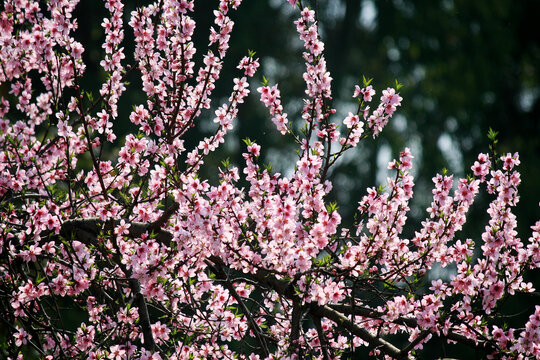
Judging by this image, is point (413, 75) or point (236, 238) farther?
point (413, 75)

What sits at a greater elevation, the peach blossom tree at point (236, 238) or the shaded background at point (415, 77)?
the shaded background at point (415, 77)

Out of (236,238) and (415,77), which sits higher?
(415,77)

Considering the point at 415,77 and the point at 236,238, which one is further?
the point at 415,77

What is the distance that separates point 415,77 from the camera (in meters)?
14.1

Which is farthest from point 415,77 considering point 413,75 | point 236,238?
point 236,238

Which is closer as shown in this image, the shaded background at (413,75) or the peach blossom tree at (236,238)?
the peach blossom tree at (236,238)

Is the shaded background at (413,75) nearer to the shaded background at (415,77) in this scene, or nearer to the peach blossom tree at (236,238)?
the shaded background at (415,77)

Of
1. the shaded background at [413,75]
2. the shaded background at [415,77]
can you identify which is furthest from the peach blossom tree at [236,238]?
the shaded background at [413,75]

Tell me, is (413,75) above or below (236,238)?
above

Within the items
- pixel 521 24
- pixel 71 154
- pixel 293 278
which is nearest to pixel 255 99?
pixel 521 24

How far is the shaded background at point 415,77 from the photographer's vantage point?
11.6 meters

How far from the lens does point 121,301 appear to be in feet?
12.8

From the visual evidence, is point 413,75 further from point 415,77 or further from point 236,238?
point 236,238

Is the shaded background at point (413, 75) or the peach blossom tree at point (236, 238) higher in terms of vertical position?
the shaded background at point (413, 75)
